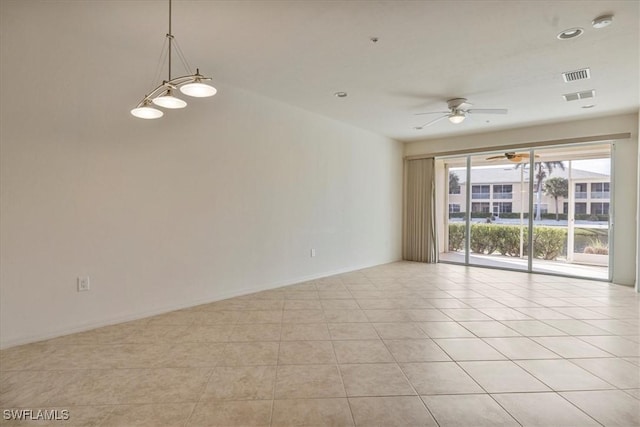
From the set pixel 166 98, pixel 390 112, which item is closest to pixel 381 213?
pixel 390 112

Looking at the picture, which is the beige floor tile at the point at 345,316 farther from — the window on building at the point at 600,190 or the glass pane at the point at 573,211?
the window on building at the point at 600,190

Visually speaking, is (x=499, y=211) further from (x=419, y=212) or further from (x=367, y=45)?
(x=367, y=45)

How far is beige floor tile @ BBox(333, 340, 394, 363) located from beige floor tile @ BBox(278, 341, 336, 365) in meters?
0.08

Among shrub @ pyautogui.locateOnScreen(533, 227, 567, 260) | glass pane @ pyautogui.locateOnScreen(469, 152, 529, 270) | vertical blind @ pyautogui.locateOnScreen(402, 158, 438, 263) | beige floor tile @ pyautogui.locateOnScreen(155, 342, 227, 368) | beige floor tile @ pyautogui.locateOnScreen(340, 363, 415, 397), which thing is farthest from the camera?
vertical blind @ pyautogui.locateOnScreen(402, 158, 438, 263)

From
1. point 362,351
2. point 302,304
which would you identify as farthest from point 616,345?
point 302,304

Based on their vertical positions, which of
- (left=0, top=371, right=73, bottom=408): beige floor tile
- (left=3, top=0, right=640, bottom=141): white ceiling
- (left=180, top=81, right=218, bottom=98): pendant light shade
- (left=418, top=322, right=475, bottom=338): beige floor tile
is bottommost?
(left=418, top=322, right=475, bottom=338): beige floor tile

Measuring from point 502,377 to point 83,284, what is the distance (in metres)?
3.84

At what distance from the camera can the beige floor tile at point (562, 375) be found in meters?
2.27

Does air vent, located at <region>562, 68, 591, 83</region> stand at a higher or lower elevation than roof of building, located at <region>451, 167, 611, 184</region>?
higher

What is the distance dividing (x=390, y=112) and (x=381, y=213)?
2.54 metres

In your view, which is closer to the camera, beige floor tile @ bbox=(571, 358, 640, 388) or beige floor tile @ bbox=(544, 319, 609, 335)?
beige floor tile @ bbox=(571, 358, 640, 388)

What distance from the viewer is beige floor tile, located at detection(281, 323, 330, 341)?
308cm

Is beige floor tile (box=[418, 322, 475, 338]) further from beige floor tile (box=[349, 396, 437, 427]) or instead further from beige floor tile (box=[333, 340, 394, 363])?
beige floor tile (box=[349, 396, 437, 427])

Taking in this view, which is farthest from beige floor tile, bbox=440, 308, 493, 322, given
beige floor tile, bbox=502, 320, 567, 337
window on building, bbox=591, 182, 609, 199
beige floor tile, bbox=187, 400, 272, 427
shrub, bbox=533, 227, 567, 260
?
window on building, bbox=591, 182, 609, 199
